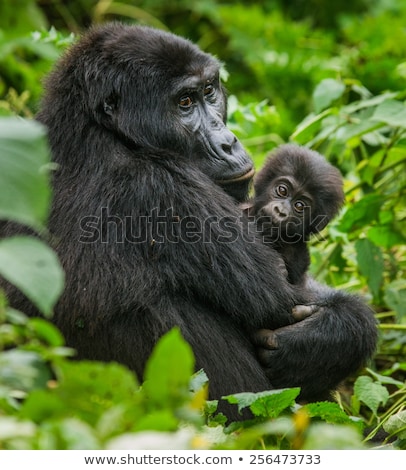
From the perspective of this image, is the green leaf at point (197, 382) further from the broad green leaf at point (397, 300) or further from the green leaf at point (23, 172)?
the broad green leaf at point (397, 300)

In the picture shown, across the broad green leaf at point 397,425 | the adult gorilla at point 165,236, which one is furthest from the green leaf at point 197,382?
the broad green leaf at point 397,425

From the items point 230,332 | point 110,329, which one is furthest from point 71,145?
point 230,332

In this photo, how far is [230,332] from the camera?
3.30 metres

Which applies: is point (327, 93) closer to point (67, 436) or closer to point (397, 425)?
point (397, 425)

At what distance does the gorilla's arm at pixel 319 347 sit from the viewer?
3422 millimetres

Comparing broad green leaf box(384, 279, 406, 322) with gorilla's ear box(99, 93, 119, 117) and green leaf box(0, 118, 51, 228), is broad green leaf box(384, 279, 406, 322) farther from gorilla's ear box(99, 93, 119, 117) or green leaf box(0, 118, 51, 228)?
green leaf box(0, 118, 51, 228)

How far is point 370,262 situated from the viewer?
422cm

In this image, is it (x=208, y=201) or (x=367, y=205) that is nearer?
(x=208, y=201)

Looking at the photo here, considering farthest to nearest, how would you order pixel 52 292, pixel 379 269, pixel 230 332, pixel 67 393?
pixel 379 269
pixel 230 332
pixel 67 393
pixel 52 292

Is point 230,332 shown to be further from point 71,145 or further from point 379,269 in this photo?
point 379,269

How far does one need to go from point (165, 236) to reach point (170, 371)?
144 cm

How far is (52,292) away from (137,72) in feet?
6.49

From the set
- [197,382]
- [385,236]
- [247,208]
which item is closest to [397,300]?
[385,236]

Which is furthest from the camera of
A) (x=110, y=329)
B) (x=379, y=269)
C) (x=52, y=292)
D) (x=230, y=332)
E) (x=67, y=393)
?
(x=379, y=269)
